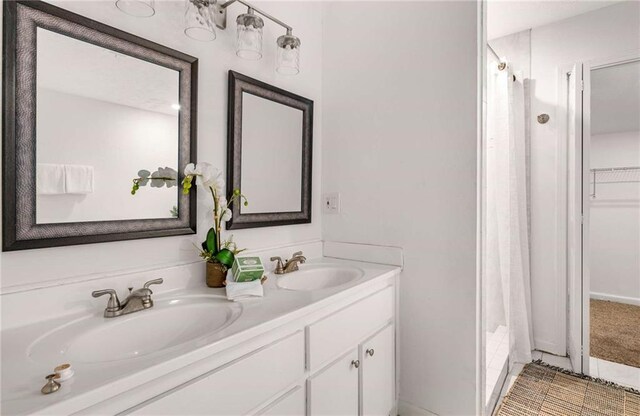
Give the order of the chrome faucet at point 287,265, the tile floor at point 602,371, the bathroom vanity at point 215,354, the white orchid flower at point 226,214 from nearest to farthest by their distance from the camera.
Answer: the bathroom vanity at point 215,354, the white orchid flower at point 226,214, the chrome faucet at point 287,265, the tile floor at point 602,371

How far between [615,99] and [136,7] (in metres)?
3.08

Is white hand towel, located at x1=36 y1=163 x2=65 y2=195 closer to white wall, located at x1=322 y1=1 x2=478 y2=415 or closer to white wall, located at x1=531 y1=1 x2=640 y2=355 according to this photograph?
white wall, located at x1=322 y1=1 x2=478 y2=415

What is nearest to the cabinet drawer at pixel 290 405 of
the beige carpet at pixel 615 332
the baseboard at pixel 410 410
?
the baseboard at pixel 410 410

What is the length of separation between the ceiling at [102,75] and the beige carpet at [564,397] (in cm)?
219

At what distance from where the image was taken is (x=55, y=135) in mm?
934

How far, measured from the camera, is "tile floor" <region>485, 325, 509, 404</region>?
184 cm

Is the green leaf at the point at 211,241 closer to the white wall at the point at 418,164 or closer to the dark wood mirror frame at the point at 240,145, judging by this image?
the dark wood mirror frame at the point at 240,145

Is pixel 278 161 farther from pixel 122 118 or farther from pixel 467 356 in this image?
pixel 467 356

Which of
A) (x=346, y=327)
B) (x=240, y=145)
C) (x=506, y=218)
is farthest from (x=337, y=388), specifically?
(x=506, y=218)

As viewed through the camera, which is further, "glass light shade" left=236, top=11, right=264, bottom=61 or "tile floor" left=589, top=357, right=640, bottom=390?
"tile floor" left=589, top=357, right=640, bottom=390

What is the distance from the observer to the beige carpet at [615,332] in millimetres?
2217

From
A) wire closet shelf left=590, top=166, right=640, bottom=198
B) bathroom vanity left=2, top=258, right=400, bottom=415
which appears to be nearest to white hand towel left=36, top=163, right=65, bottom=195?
bathroom vanity left=2, top=258, right=400, bottom=415

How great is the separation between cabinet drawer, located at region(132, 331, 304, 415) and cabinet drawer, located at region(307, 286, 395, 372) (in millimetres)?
66

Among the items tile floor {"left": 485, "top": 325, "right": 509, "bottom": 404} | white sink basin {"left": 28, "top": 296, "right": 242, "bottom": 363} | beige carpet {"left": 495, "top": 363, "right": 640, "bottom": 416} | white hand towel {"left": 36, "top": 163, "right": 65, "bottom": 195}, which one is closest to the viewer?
white sink basin {"left": 28, "top": 296, "right": 242, "bottom": 363}
